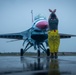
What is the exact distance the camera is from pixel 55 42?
64.1 ft

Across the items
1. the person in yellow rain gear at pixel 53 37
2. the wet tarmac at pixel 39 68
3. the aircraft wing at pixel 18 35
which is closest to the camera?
the wet tarmac at pixel 39 68

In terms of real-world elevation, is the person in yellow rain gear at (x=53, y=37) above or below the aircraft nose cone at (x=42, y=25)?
below

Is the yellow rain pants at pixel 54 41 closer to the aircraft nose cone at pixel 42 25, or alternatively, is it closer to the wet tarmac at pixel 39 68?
the wet tarmac at pixel 39 68

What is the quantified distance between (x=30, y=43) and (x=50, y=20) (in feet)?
47.0

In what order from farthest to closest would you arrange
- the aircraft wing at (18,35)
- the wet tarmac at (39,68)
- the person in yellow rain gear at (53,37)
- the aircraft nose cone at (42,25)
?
the aircraft wing at (18,35) → the aircraft nose cone at (42,25) → the person in yellow rain gear at (53,37) → the wet tarmac at (39,68)

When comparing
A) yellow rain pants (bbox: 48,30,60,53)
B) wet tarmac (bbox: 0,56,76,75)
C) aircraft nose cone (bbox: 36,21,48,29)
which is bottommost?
wet tarmac (bbox: 0,56,76,75)

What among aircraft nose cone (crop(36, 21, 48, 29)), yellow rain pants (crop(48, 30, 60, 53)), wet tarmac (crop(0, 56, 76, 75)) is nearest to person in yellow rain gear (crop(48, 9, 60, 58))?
yellow rain pants (crop(48, 30, 60, 53))

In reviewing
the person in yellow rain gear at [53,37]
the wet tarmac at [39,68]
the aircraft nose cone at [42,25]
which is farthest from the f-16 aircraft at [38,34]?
the wet tarmac at [39,68]

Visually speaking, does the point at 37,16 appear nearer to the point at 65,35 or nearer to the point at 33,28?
the point at 33,28

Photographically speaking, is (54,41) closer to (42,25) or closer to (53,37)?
(53,37)

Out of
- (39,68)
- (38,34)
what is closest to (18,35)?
(38,34)

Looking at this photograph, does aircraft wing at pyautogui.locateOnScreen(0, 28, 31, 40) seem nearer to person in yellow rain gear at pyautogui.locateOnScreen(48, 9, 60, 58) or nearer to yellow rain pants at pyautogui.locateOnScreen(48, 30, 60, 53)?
person in yellow rain gear at pyautogui.locateOnScreen(48, 9, 60, 58)

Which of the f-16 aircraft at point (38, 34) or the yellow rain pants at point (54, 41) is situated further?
the f-16 aircraft at point (38, 34)

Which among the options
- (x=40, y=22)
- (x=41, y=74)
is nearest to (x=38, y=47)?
(x=40, y=22)
